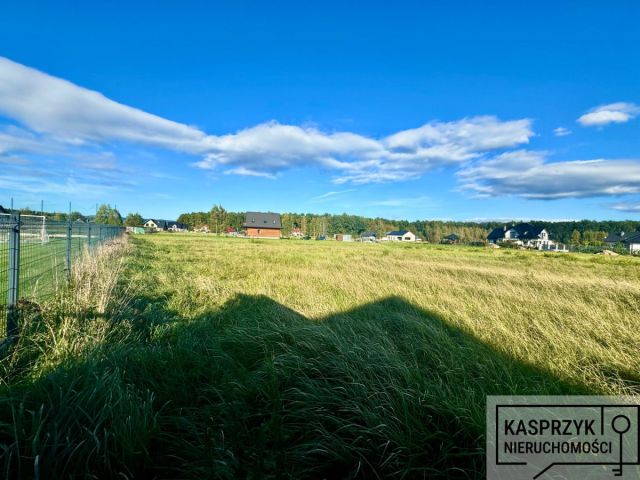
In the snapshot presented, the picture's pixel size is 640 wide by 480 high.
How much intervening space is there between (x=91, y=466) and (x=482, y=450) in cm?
262

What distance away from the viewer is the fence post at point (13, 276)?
3.93m

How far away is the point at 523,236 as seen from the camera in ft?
301

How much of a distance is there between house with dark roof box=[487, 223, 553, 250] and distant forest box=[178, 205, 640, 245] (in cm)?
660

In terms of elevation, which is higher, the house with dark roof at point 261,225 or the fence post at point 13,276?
the house with dark roof at point 261,225

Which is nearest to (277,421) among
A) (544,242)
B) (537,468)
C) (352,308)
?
(537,468)

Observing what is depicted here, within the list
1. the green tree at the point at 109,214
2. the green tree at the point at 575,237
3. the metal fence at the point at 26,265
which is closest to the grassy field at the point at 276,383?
the metal fence at the point at 26,265

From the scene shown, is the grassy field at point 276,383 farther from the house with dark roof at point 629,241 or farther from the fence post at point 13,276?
the house with dark roof at point 629,241

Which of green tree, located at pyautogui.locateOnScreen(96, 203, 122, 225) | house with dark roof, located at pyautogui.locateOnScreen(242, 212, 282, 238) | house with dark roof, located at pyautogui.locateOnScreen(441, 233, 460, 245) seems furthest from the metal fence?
house with dark roof, located at pyautogui.locateOnScreen(441, 233, 460, 245)

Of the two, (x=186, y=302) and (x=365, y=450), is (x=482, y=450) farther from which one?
(x=186, y=302)

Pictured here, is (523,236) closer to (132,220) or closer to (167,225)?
(132,220)

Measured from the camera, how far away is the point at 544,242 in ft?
286

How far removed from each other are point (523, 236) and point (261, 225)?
76.6 m

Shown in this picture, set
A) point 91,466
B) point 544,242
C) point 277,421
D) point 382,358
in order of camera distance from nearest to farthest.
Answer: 1. point 91,466
2. point 277,421
3. point 382,358
4. point 544,242

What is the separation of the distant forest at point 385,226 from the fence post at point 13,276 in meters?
106
